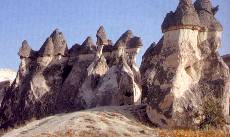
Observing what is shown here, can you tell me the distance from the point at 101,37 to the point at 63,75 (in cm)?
330

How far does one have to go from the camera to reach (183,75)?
1694cm

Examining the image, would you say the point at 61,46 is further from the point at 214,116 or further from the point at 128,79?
the point at 214,116

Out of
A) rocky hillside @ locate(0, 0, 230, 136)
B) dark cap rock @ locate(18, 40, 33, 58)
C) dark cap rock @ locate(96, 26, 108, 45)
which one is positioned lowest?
rocky hillside @ locate(0, 0, 230, 136)

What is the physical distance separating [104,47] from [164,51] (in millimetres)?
10351

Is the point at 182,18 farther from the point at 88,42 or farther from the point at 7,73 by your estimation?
the point at 7,73

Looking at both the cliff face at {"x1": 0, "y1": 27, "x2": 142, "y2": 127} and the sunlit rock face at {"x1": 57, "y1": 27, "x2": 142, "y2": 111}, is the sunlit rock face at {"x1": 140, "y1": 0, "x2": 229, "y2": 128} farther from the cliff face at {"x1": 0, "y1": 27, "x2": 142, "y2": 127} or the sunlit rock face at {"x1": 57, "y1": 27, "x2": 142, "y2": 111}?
the cliff face at {"x1": 0, "y1": 27, "x2": 142, "y2": 127}

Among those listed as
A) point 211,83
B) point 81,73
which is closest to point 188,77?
point 211,83

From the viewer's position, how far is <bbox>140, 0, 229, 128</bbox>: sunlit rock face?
16125mm

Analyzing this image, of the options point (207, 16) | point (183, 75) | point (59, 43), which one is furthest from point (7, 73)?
point (183, 75)

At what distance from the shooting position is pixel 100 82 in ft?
76.7

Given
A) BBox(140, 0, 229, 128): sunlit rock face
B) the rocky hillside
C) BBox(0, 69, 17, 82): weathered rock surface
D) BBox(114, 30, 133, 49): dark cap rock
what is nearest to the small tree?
the rocky hillside

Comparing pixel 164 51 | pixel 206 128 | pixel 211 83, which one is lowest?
pixel 206 128

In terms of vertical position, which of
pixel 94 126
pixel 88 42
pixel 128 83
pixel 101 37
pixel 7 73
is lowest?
pixel 94 126

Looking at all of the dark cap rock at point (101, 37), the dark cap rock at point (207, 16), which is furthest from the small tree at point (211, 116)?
the dark cap rock at point (101, 37)
